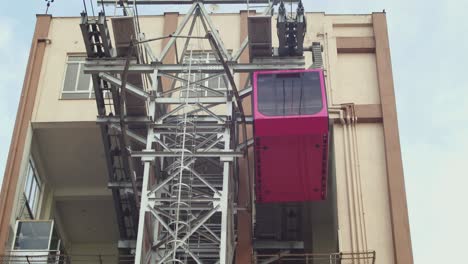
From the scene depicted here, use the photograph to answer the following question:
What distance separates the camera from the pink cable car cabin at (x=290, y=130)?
28.2m

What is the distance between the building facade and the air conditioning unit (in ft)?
0.72

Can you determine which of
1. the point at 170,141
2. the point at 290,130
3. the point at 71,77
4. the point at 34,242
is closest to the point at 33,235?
the point at 34,242

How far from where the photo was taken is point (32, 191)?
115 ft

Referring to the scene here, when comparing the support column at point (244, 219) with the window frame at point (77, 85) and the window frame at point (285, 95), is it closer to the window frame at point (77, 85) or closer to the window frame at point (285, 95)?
the window frame at point (285, 95)

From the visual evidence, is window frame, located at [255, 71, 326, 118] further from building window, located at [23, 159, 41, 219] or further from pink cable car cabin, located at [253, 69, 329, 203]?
building window, located at [23, 159, 41, 219]

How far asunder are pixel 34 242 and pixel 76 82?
7032mm

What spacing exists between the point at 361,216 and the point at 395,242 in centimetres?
152

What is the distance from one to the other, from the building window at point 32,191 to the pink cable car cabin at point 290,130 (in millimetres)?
9238

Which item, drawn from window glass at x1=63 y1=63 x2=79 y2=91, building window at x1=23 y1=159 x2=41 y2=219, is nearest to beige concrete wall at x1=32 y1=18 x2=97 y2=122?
window glass at x1=63 y1=63 x2=79 y2=91

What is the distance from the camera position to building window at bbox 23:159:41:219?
34.2m

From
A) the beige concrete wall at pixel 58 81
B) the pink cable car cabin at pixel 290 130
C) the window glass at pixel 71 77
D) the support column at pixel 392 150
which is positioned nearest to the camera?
the pink cable car cabin at pixel 290 130

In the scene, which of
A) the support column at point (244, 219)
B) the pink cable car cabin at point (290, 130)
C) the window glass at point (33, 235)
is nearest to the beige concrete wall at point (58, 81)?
the window glass at point (33, 235)

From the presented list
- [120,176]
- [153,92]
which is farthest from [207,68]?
[120,176]

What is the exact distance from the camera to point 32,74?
35.7 metres
